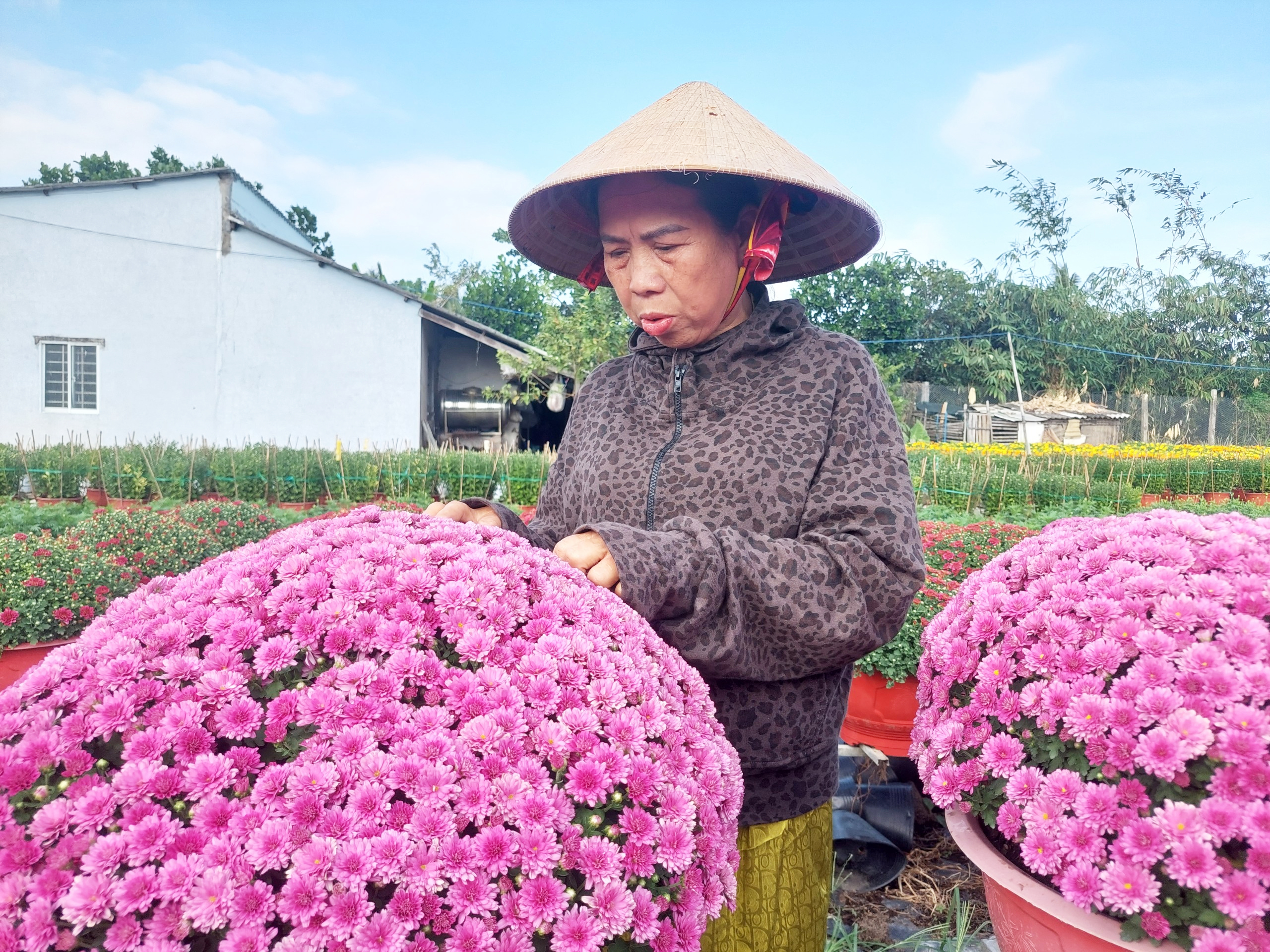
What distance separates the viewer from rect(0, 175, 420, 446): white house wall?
15062 millimetres

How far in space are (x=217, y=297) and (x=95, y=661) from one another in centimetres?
1689

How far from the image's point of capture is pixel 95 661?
975mm

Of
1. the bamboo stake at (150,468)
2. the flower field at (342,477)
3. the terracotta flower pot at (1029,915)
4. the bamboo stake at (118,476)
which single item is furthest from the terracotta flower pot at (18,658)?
the bamboo stake at (118,476)

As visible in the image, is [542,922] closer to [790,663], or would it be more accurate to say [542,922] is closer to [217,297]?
[790,663]

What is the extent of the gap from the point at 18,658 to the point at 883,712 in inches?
159

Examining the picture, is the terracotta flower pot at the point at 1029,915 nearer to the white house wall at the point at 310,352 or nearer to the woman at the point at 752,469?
the woman at the point at 752,469

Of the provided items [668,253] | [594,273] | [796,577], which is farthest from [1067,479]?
[796,577]

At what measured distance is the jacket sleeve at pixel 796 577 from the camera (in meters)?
1.23

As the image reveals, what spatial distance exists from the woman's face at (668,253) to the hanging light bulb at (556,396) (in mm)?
15032

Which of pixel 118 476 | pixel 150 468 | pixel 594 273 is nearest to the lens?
pixel 594 273

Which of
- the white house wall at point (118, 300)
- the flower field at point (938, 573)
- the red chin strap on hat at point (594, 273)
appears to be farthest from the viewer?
the white house wall at point (118, 300)

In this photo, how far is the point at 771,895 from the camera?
160 centimetres

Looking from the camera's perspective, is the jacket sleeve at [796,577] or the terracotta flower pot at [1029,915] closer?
the terracotta flower pot at [1029,915]

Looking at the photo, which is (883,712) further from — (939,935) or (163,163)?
(163,163)
